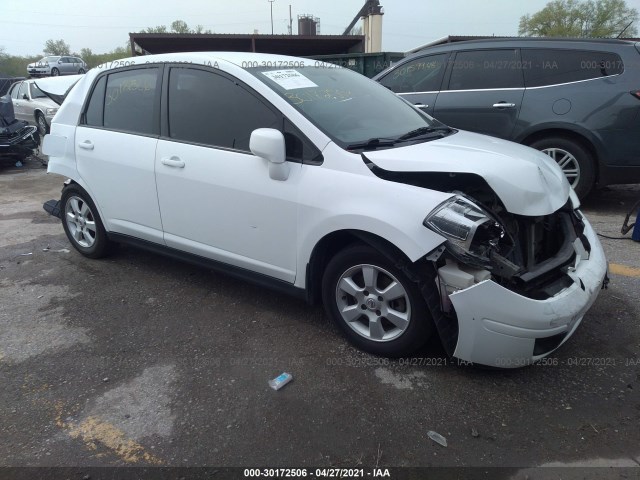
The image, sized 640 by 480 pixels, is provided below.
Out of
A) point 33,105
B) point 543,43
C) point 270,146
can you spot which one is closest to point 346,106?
point 270,146

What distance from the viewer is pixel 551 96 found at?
5516mm

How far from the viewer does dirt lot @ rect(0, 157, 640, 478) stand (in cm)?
225

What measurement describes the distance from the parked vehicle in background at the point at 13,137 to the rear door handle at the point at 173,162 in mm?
8141

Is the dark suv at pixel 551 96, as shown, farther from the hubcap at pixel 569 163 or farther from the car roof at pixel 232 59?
the car roof at pixel 232 59

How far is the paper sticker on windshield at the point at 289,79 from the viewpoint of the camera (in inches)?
125

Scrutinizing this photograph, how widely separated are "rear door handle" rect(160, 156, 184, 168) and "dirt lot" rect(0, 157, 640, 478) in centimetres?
102

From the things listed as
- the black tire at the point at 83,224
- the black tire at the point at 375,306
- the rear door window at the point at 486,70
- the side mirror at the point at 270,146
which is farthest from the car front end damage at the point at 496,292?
the rear door window at the point at 486,70

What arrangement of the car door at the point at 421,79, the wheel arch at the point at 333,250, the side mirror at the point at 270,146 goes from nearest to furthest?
the wheel arch at the point at 333,250 → the side mirror at the point at 270,146 → the car door at the point at 421,79

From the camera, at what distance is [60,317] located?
355 centimetres

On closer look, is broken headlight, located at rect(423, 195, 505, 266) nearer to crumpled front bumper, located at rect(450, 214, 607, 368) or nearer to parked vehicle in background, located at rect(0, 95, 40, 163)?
crumpled front bumper, located at rect(450, 214, 607, 368)

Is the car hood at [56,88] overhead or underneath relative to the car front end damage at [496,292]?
overhead

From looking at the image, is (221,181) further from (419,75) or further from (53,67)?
(53,67)

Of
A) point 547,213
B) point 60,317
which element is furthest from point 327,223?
point 60,317

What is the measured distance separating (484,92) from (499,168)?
11.9 feet
